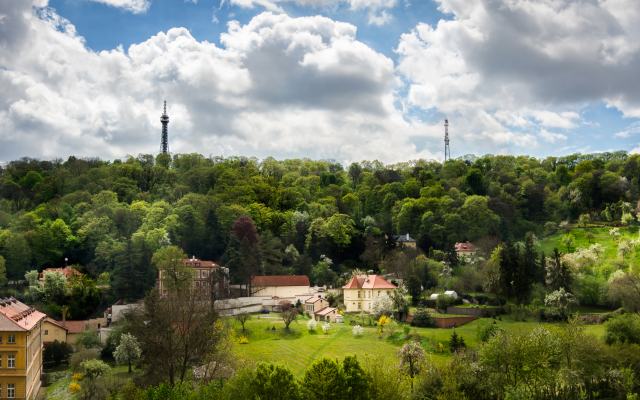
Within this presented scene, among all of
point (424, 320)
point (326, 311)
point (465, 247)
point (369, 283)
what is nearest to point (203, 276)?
point (326, 311)

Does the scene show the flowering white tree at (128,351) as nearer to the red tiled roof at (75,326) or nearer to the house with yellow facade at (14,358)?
the house with yellow facade at (14,358)

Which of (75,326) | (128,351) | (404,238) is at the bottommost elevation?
(128,351)

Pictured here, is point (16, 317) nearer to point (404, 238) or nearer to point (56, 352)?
point (56, 352)

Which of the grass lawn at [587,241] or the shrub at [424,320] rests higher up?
the grass lawn at [587,241]

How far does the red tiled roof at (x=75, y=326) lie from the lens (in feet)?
138

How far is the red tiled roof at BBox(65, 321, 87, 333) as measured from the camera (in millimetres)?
42025

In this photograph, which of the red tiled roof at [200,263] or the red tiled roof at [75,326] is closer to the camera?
the red tiled roof at [75,326]

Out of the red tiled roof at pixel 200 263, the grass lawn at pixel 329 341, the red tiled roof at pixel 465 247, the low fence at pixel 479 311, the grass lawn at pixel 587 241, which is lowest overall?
the grass lawn at pixel 329 341

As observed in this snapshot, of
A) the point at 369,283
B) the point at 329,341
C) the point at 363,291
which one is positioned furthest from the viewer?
the point at 369,283

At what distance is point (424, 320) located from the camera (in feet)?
129

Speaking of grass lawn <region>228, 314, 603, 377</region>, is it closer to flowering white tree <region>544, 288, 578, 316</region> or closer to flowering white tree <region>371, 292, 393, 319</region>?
flowering white tree <region>371, 292, 393, 319</region>

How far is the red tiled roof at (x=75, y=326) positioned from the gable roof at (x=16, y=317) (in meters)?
6.37

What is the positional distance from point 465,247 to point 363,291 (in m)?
19.8

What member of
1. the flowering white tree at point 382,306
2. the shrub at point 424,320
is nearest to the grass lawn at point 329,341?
the shrub at point 424,320
